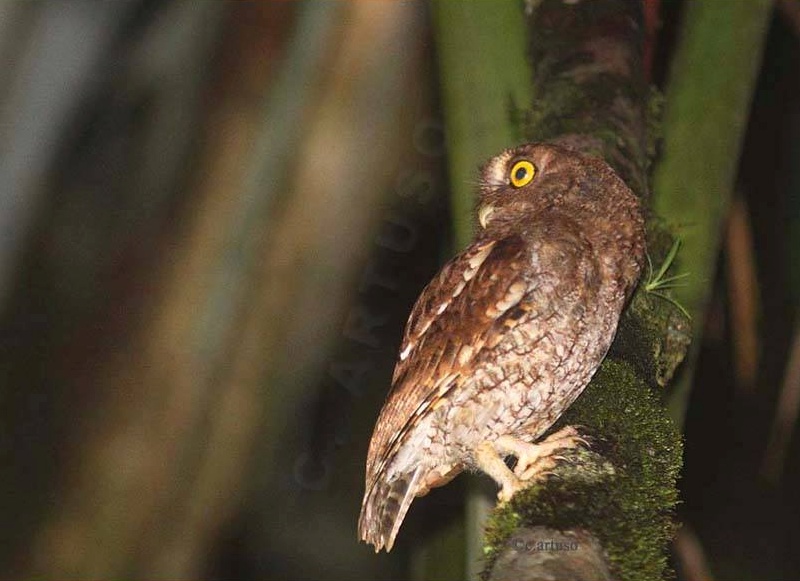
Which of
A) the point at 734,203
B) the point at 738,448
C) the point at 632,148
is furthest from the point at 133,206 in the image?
the point at 738,448

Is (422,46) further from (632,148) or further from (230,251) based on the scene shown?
(230,251)

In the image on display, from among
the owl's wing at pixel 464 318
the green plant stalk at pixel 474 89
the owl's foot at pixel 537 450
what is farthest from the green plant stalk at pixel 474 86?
the owl's foot at pixel 537 450

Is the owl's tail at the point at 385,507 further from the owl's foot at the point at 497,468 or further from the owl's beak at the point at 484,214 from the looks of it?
the owl's beak at the point at 484,214

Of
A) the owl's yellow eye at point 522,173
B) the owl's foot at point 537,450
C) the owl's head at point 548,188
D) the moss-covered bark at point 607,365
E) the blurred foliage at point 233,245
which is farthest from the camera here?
the owl's yellow eye at point 522,173

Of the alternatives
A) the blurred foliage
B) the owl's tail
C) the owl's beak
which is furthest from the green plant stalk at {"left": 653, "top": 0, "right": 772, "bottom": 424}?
the owl's tail

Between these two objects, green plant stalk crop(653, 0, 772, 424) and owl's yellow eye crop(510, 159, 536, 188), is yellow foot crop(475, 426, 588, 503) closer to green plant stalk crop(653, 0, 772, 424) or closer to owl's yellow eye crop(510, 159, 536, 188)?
green plant stalk crop(653, 0, 772, 424)

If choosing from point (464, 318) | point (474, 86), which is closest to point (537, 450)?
point (464, 318)
